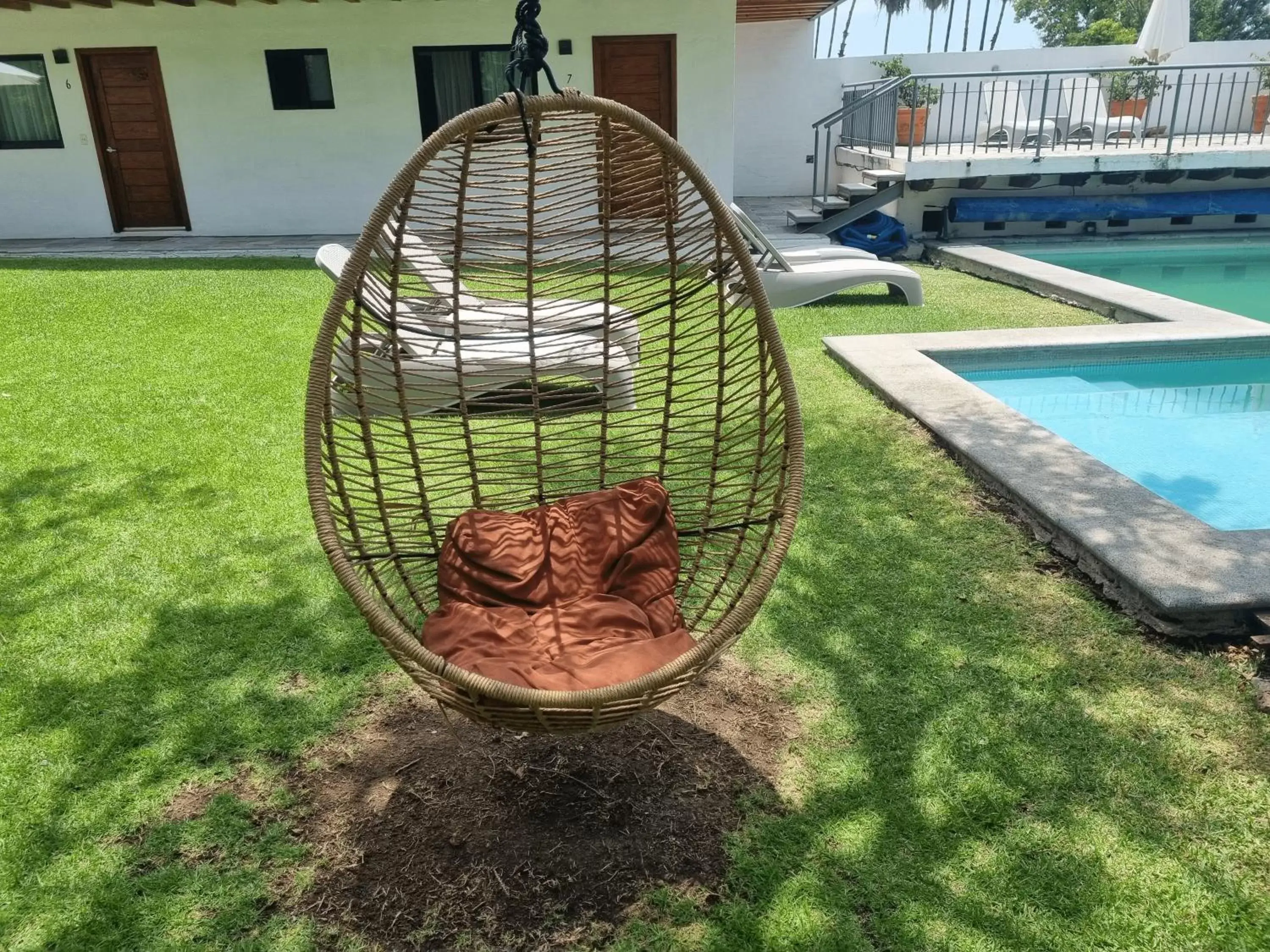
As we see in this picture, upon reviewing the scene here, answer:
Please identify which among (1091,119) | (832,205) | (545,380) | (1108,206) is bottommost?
(1108,206)

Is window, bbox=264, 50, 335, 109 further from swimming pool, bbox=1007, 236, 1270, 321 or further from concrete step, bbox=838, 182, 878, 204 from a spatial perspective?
swimming pool, bbox=1007, 236, 1270, 321

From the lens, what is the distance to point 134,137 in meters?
11.3

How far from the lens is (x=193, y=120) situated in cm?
1102

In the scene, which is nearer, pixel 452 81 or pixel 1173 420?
pixel 1173 420

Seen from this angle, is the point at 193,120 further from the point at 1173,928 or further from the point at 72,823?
the point at 1173,928

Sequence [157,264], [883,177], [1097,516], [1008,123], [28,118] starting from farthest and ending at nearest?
1. [1008,123]
2. [28,118]
3. [883,177]
4. [157,264]
5. [1097,516]

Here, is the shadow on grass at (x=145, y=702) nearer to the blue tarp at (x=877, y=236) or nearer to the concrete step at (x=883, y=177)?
the blue tarp at (x=877, y=236)

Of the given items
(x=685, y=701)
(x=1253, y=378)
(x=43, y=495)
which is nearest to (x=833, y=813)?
(x=685, y=701)

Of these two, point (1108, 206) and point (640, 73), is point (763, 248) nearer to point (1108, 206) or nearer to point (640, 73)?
point (640, 73)

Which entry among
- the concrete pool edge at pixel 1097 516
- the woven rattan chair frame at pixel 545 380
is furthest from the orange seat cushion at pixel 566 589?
the concrete pool edge at pixel 1097 516

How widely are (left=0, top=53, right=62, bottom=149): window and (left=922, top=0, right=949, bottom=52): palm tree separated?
48.7 metres

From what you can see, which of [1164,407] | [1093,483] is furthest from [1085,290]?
[1093,483]

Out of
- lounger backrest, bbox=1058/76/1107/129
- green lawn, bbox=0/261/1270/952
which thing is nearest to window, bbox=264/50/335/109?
green lawn, bbox=0/261/1270/952

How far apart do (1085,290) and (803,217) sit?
14.2 feet
